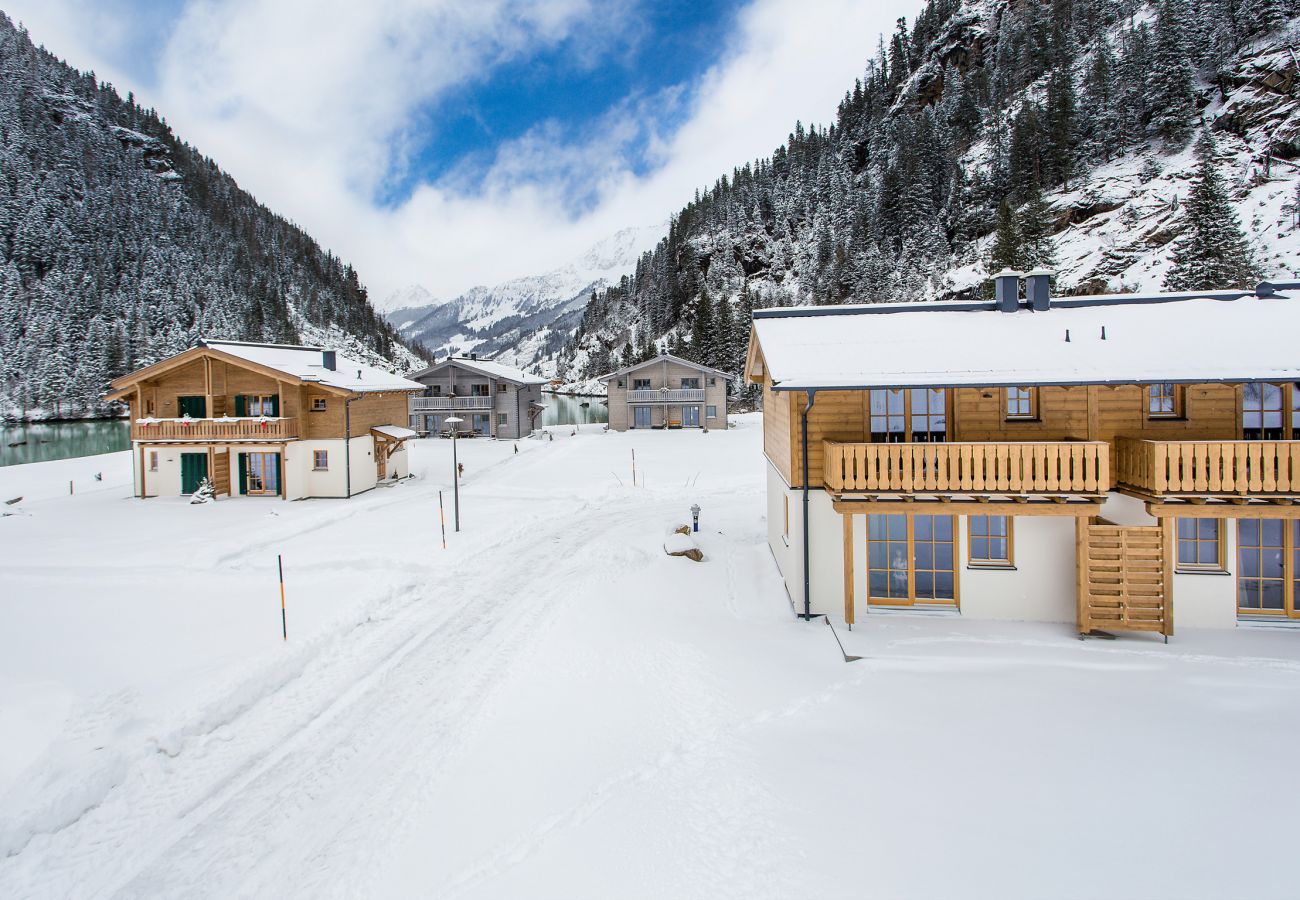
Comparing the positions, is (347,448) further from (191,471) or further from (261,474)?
(191,471)

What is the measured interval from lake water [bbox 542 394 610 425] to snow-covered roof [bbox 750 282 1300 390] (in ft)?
170

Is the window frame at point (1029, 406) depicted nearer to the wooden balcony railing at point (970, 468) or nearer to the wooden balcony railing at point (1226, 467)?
the wooden balcony railing at point (970, 468)

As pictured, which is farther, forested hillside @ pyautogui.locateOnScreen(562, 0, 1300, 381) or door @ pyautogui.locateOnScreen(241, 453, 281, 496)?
forested hillside @ pyautogui.locateOnScreen(562, 0, 1300, 381)

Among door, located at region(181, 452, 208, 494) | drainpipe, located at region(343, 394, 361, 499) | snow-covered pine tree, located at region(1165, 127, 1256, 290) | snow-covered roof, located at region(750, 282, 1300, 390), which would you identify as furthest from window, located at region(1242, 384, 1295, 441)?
snow-covered pine tree, located at region(1165, 127, 1256, 290)

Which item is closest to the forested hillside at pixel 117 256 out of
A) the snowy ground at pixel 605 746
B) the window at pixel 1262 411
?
the snowy ground at pixel 605 746

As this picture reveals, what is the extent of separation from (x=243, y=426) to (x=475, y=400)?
2864 centimetres

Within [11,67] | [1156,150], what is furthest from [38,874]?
[11,67]

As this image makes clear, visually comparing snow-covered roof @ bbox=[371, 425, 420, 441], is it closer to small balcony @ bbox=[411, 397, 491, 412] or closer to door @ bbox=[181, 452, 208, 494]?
door @ bbox=[181, 452, 208, 494]

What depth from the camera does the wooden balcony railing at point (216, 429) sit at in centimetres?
2738

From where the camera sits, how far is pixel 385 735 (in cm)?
874

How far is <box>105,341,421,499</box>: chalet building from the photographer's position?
27.5 metres

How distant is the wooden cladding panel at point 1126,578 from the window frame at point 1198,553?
63 centimetres

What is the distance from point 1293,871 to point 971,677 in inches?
185

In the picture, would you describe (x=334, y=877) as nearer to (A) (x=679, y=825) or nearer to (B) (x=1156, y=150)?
(A) (x=679, y=825)
